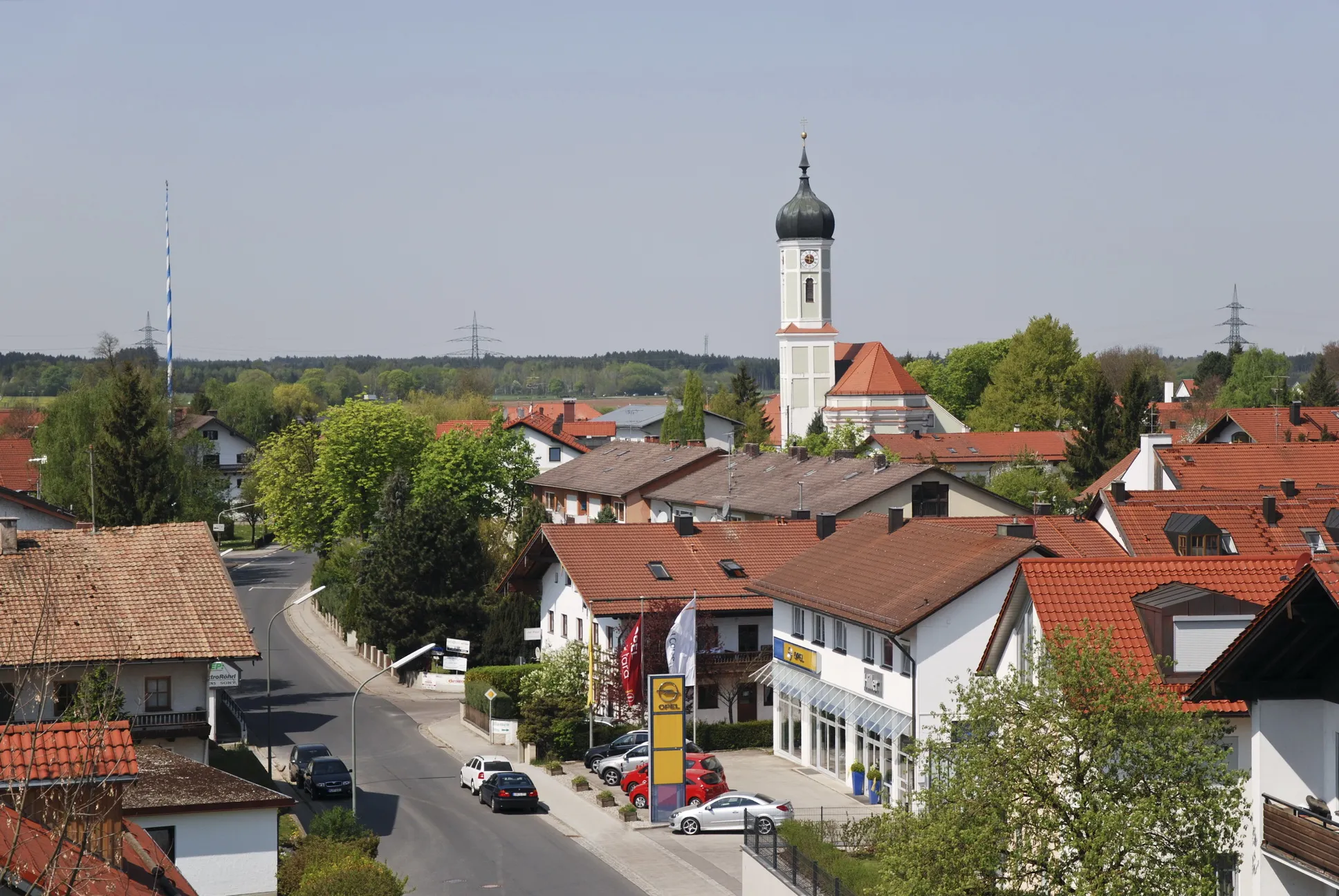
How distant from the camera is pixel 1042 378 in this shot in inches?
5064

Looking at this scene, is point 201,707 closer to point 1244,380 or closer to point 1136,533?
point 1136,533

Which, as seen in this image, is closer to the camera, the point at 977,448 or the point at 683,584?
the point at 683,584

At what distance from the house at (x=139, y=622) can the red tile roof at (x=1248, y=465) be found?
1180 inches

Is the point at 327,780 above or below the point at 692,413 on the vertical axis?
below

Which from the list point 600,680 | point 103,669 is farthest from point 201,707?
point 600,680

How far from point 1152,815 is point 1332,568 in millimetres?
3521

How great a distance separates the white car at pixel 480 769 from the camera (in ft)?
134

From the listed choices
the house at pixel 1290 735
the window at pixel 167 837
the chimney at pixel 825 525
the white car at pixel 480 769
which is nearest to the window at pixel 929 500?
the chimney at pixel 825 525

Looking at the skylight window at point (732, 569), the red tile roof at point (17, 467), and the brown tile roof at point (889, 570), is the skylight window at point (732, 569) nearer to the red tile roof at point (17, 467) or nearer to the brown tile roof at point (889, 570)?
the brown tile roof at point (889, 570)

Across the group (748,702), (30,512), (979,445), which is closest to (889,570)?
(748,702)

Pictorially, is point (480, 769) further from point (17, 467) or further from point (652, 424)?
point (652, 424)

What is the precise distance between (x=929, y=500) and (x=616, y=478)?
77.6 feet

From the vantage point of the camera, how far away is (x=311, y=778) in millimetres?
40094

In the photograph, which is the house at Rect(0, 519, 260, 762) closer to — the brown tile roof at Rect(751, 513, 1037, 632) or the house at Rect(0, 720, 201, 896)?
the brown tile roof at Rect(751, 513, 1037, 632)
